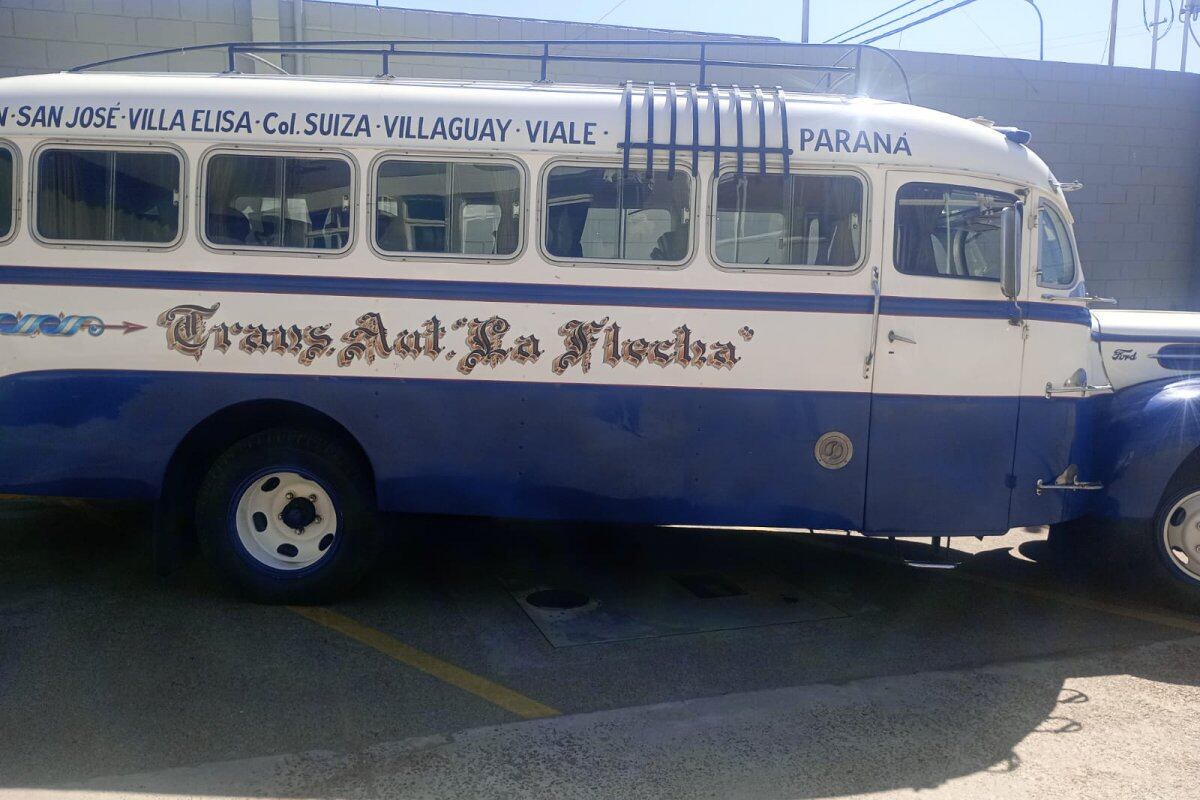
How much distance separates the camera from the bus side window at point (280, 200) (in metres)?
5.49

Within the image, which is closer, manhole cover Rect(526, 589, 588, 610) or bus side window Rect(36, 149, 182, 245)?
bus side window Rect(36, 149, 182, 245)

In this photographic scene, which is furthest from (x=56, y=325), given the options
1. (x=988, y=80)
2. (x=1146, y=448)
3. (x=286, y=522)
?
Answer: (x=988, y=80)

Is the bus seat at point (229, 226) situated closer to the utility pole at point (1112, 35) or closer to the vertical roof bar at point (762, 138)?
the vertical roof bar at point (762, 138)

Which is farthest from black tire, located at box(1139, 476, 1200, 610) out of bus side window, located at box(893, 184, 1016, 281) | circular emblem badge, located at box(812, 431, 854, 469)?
circular emblem badge, located at box(812, 431, 854, 469)

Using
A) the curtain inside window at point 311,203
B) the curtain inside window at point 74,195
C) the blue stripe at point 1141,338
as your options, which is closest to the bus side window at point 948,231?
the blue stripe at point 1141,338

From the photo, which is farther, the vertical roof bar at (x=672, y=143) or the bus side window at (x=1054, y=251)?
the bus side window at (x=1054, y=251)

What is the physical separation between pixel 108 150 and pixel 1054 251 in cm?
548

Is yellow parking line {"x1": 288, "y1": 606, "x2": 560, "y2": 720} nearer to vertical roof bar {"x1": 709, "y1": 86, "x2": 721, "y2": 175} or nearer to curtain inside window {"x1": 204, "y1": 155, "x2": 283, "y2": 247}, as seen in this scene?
curtain inside window {"x1": 204, "y1": 155, "x2": 283, "y2": 247}

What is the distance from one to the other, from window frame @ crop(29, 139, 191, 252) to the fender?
18.1 feet

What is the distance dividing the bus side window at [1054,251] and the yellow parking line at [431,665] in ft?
12.2

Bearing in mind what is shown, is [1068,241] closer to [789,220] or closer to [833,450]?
[789,220]

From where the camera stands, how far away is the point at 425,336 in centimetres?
547

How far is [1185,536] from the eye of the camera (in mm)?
5879

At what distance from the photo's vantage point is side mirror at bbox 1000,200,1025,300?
5.40m
